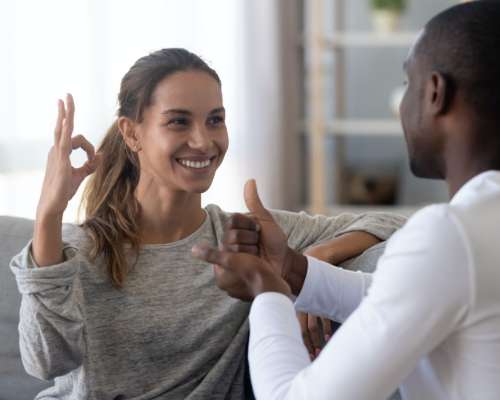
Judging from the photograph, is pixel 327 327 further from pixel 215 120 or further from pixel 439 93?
pixel 439 93

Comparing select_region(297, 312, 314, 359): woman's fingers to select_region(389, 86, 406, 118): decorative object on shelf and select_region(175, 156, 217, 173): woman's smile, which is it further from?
select_region(389, 86, 406, 118): decorative object on shelf

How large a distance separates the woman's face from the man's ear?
0.81 metres

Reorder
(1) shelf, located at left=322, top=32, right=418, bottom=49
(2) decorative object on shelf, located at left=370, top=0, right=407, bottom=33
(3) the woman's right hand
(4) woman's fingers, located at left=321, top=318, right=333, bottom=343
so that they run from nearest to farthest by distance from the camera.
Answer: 1. (3) the woman's right hand
2. (4) woman's fingers, located at left=321, top=318, right=333, bottom=343
3. (1) shelf, located at left=322, top=32, right=418, bottom=49
4. (2) decorative object on shelf, located at left=370, top=0, right=407, bottom=33

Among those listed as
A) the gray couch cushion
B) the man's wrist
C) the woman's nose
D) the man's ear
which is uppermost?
the man's ear

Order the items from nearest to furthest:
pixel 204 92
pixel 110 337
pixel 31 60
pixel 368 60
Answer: pixel 110 337
pixel 204 92
pixel 31 60
pixel 368 60

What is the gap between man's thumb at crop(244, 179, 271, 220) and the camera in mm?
1418

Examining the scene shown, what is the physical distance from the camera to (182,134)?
1971 mm

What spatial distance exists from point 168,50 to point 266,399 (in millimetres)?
1044

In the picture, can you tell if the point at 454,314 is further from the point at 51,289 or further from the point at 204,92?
the point at 204,92

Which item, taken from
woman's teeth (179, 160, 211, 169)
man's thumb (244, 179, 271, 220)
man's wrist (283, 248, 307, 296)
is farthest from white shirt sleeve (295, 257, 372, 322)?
woman's teeth (179, 160, 211, 169)

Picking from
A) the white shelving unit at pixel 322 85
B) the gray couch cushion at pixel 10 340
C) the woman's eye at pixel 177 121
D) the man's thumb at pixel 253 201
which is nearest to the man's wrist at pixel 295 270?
the man's thumb at pixel 253 201

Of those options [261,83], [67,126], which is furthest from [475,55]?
[261,83]

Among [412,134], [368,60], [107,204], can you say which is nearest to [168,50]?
[107,204]

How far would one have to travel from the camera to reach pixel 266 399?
120 centimetres
